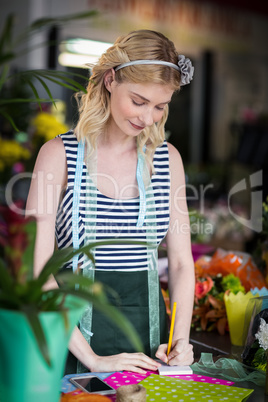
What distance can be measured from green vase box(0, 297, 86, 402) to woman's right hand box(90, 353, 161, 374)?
20.5 inches

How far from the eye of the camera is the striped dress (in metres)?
1.77

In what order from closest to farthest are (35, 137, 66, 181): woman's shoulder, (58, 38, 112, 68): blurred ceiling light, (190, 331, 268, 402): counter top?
(35, 137, 66, 181): woman's shoulder, (190, 331, 268, 402): counter top, (58, 38, 112, 68): blurred ceiling light

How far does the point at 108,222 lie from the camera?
1.80 m

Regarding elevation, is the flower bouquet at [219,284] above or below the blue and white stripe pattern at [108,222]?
below

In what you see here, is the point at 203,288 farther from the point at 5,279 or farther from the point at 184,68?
the point at 5,279

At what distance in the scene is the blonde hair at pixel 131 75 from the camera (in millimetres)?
1694

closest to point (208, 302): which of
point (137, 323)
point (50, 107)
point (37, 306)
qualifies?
point (137, 323)

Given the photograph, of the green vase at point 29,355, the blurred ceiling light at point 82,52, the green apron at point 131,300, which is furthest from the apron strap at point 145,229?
the blurred ceiling light at point 82,52

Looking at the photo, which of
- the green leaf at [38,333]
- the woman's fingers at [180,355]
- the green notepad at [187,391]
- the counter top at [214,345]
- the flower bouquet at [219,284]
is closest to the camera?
the green leaf at [38,333]

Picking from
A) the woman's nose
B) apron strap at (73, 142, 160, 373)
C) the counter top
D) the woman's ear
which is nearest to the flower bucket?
the counter top

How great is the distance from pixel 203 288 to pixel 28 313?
4.66 ft

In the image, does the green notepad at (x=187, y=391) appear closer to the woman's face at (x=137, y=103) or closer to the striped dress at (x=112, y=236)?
the striped dress at (x=112, y=236)

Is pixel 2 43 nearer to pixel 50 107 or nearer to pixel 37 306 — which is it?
pixel 37 306

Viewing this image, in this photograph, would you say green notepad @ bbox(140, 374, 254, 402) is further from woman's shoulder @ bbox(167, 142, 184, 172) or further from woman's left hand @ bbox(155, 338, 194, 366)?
woman's shoulder @ bbox(167, 142, 184, 172)
